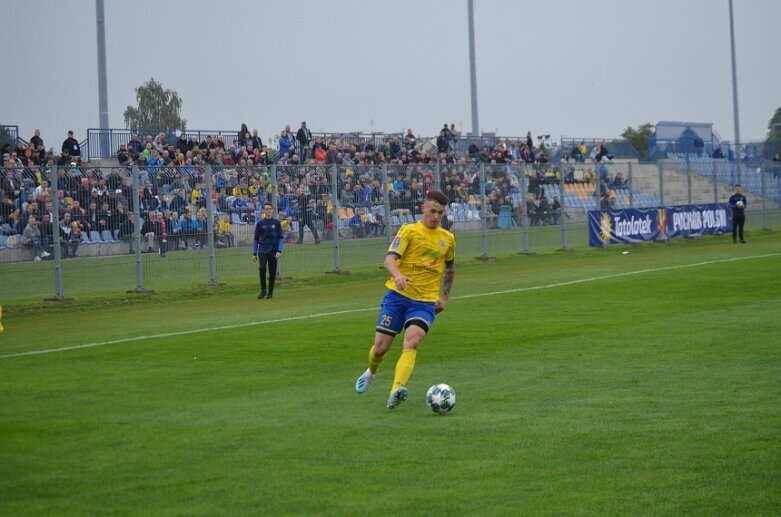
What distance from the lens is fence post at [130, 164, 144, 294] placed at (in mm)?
25766

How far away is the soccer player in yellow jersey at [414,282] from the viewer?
11602 mm

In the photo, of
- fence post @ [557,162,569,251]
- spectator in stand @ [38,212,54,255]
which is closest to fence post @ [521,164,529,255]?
fence post @ [557,162,569,251]

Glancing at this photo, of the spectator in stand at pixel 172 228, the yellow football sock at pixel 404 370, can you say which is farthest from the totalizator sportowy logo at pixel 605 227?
the yellow football sock at pixel 404 370

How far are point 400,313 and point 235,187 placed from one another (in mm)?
17404

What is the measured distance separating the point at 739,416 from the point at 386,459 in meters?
3.53

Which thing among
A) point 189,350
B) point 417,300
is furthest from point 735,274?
point 417,300

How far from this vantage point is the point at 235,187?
2848 cm

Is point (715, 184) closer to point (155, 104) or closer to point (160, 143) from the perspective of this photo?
point (160, 143)

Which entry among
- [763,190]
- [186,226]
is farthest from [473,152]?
[186,226]

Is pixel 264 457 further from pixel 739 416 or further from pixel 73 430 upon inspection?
pixel 739 416

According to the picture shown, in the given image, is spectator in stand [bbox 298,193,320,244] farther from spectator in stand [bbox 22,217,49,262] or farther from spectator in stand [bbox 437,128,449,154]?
spectator in stand [bbox 437,128,449,154]

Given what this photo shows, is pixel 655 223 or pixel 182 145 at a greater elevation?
pixel 182 145

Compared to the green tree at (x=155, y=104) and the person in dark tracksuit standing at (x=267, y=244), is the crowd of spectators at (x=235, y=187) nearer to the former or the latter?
the person in dark tracksuit standing at (x=267, y=244)

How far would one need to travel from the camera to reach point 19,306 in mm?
24422
